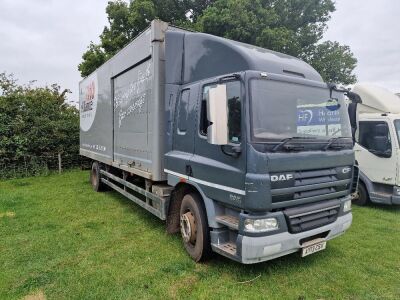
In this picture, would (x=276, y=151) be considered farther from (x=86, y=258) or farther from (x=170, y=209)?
(x=86, y=258)

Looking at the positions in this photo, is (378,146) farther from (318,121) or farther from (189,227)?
(189,227)

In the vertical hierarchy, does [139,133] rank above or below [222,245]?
above

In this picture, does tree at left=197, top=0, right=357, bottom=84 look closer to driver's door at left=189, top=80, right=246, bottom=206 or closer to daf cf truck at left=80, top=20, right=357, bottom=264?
daf cf truck at left=80, top=20, right=357, bottom=264

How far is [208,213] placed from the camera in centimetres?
417

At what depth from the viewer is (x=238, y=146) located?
11.8 ft

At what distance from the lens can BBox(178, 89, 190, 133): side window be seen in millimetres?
4648

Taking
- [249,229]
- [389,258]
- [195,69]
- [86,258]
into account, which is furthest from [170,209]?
[389,258]

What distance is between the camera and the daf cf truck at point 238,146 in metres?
Answer: 3.55

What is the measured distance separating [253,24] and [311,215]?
11.5 metres

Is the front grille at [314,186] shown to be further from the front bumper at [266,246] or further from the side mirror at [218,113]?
the side mirror at [218,113]

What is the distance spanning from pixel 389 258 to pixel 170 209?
3.29 m


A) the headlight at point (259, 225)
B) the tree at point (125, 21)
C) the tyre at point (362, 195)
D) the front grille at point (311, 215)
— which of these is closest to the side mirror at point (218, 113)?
the headlight at point (259, 225)

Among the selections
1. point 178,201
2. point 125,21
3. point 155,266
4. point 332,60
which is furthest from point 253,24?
point 155,266

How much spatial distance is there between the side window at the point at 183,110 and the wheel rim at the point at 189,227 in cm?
121
